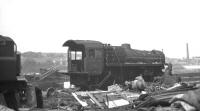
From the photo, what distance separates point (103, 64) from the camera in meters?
21.4

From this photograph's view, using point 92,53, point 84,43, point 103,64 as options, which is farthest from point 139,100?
point 84,43

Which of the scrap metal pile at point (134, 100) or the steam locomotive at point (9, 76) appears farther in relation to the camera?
the steam locomotive at point (9, 76)

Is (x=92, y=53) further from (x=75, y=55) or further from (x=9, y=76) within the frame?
(x=9, y=76)

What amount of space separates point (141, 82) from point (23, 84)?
7486 millimetres

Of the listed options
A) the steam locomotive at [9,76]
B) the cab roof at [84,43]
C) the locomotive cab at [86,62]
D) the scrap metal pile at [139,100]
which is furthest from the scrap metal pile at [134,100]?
the cab roof at [84,43]

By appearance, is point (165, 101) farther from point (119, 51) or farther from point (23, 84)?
point (119, 51)

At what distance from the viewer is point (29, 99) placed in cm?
1342

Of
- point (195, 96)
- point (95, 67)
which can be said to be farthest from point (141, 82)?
point (195, 96)

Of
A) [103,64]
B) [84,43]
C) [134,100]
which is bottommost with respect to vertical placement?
[134,100]

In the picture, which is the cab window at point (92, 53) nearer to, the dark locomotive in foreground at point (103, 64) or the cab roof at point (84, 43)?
the dark locomotive in foreground at point (103, 64)

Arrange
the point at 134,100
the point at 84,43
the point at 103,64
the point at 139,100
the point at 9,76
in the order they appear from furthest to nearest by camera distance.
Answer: the point at 103,64
the point at 84,43
the point at 134,100
the point at 9,76
the point at 139,100

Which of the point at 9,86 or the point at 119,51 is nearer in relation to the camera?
the point at 9,86

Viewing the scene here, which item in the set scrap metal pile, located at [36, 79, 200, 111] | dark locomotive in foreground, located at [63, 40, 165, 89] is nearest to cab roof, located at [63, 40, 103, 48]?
dark locomotive in foreground, located at [63, 40, 165, 89]

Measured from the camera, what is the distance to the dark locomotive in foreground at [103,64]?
21.0 m
